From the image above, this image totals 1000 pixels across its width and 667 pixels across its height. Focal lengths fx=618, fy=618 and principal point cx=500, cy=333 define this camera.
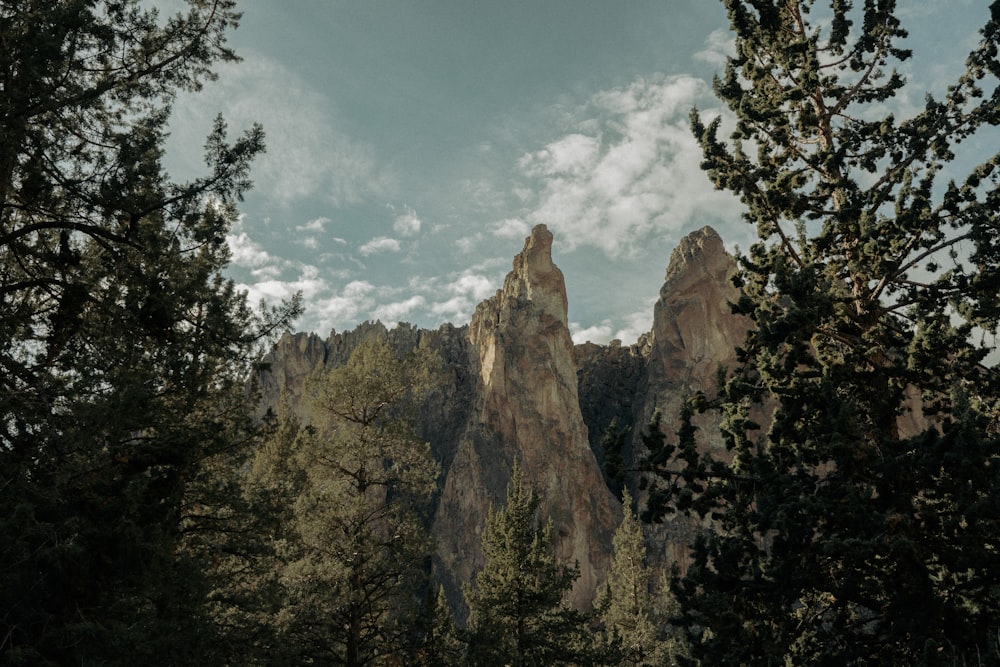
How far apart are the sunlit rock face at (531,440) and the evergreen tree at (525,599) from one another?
4128cm

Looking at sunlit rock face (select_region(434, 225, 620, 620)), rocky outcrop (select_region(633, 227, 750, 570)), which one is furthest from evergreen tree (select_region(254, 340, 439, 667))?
rocky outcrop (select_region(633, 227, 750, 570))

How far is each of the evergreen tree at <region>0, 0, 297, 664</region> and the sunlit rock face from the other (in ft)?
178

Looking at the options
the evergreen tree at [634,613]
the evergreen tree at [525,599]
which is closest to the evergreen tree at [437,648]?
the evergreen tree at [525,599]

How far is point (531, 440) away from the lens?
66062 mm

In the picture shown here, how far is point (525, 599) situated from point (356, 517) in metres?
6.55

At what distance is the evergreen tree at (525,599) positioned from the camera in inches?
660

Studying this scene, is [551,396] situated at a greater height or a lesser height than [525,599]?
greater

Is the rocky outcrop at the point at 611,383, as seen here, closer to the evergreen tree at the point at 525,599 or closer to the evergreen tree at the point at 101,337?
the evergreen tree at the point at 525,599

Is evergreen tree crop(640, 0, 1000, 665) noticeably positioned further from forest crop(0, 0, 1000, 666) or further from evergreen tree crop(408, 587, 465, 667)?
evergreen tree crop(408, 587, 465, 667)

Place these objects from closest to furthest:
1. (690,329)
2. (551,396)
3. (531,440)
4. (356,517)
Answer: (356,517)
(531,440)
(551,396)
(690,329)

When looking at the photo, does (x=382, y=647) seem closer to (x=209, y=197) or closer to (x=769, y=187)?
(x=209, y=197)

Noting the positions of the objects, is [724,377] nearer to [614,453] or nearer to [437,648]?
[614,453]

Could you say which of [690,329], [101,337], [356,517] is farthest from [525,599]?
[690,329]

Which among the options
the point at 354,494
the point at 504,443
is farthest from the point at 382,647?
the point at 504,443
